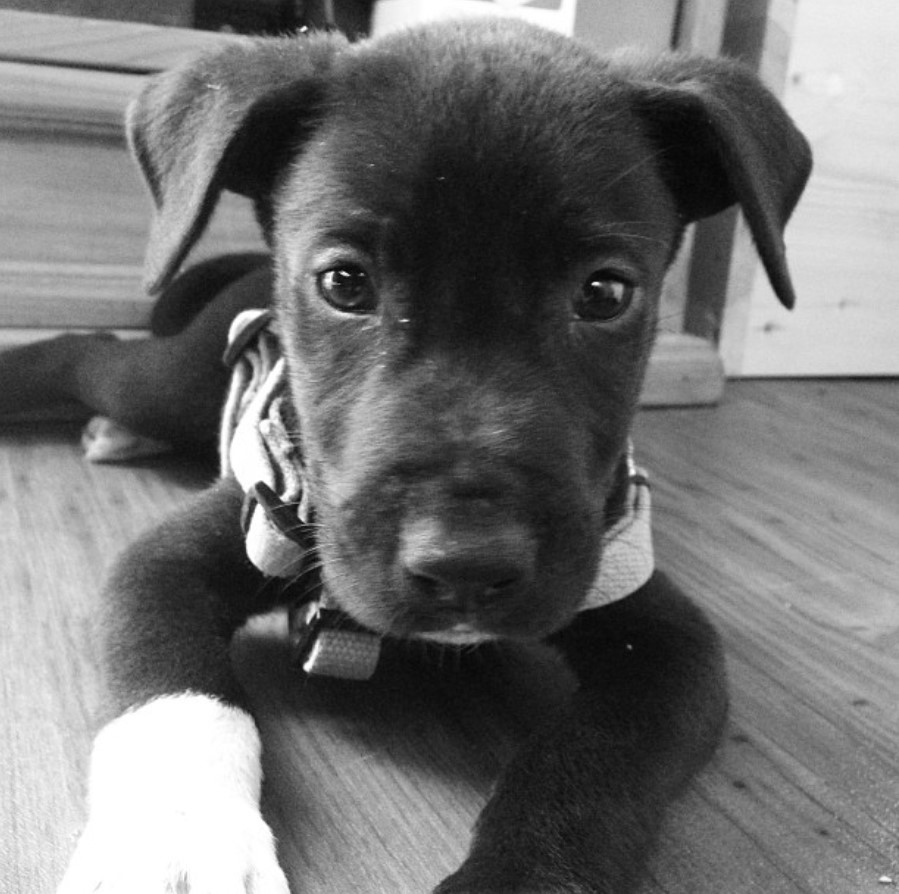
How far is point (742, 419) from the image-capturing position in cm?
326

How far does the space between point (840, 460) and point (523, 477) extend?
2025mm

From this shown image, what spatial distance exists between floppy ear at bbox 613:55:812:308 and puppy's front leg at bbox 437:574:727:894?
0.47m

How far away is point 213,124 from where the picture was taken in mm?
1308

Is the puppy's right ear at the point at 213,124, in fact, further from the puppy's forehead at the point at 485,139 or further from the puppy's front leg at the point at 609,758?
the puppy's front leg at the point at 609,758

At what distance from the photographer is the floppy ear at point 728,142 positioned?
132 cm

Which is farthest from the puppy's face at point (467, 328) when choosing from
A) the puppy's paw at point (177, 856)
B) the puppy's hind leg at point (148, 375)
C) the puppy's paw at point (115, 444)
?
the puppy's paw at point (115, 444)

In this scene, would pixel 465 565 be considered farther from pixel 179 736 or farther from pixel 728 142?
pixel 728 142

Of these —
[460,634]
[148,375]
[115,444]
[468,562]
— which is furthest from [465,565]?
[115,444]

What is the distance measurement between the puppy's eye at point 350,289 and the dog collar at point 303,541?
0.26 meters

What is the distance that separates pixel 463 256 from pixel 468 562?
1.17 ft

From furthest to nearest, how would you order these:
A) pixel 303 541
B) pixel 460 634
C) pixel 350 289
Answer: pixel 303 541, pixel 350 289, pixel 460 634

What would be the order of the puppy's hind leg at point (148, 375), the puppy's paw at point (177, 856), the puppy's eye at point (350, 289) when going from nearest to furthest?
1. the puppy's paw at point (177, 856)
2. the puppy's eye at point (350, 289)
3. the puppy's hind leg at point (148, 375)

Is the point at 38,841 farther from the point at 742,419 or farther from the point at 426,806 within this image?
the point at 742,419

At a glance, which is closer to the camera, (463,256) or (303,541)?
(463,256)
